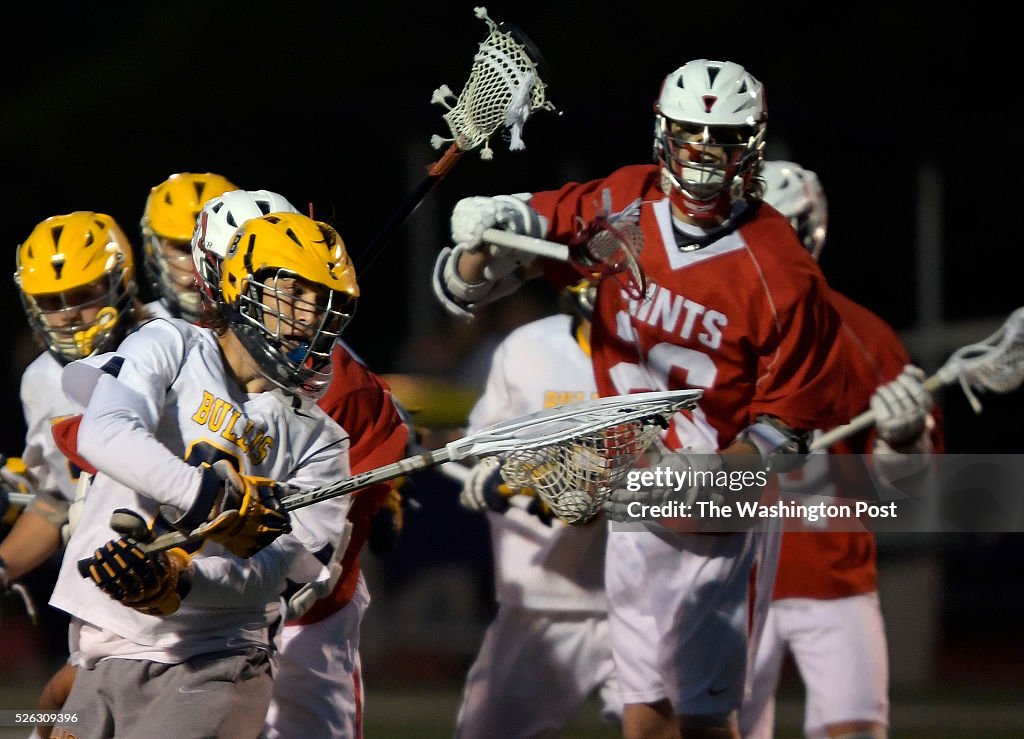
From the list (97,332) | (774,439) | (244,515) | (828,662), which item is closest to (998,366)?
(828,662)

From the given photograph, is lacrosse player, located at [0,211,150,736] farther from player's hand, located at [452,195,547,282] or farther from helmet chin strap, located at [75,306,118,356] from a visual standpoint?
player's hand, located at [452,195,547,282]

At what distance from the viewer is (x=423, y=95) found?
10.1 m

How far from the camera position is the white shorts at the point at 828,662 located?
18.8ft

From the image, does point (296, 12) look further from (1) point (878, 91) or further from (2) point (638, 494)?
(2) point (638, 494)

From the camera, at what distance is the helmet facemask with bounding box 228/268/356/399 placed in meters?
3.86

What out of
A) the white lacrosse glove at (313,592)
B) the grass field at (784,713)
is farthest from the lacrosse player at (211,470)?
the grass field at (784,713)

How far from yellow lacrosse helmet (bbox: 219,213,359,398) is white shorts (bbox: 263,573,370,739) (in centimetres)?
121

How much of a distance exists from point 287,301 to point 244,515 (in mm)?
521

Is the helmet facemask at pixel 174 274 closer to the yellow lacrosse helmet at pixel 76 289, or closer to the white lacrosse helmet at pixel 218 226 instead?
the yellow lacrosse helmet at pixel 76 289

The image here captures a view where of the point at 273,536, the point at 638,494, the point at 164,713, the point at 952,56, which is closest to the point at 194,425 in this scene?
the point at 273,536

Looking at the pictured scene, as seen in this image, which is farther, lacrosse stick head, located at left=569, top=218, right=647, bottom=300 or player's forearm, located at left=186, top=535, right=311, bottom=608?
lacrosse stick head, located at left=569, top=218, right=647, bottom=300

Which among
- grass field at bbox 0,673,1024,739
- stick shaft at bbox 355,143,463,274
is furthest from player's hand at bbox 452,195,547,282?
grass field at bbox 0,673,1024,739

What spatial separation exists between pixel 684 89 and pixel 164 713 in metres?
2.21

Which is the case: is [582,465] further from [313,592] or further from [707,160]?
[707,160]
